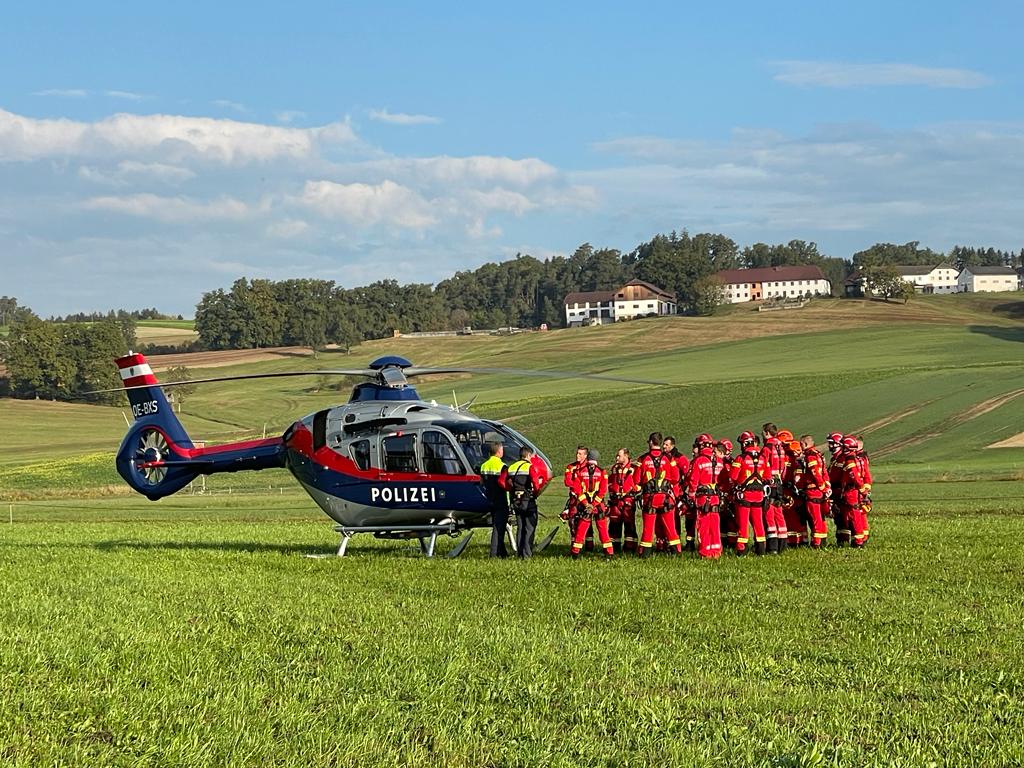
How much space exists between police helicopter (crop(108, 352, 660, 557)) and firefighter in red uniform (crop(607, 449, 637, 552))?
3.50ft

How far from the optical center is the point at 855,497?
1862 cm

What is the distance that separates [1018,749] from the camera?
7301 mm

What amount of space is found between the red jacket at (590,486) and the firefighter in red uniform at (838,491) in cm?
365

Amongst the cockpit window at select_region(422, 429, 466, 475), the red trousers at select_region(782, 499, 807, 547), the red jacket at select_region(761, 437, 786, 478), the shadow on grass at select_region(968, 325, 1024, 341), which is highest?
the cockpit window at select_region(422, 429, 466, 475)

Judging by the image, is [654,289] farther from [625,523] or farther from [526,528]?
[526,528]

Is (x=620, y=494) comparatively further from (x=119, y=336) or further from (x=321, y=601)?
(x=119, y=336)

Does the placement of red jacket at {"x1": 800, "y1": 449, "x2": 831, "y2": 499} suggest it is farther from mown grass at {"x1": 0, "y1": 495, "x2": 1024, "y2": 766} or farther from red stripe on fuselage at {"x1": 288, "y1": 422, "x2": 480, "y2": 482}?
red stripe on fuselage at {"x1": 288, "y1": 422, "x2": 480, "y2": 482}

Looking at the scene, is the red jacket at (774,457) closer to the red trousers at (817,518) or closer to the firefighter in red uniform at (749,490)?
the firefighter in red uniform at (749,490)

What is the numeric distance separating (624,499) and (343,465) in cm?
494

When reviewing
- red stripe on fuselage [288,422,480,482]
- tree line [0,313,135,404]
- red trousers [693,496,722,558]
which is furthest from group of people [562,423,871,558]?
tree line [0,313,135,404]

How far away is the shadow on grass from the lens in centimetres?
9037

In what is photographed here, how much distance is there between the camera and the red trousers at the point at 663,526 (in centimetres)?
1856

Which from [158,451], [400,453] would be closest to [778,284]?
[158,451]

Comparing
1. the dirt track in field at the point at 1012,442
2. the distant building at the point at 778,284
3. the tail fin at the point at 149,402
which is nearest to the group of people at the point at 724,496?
the tail fin at the point at 149,402
